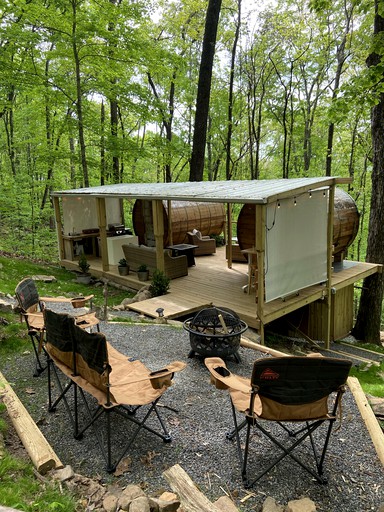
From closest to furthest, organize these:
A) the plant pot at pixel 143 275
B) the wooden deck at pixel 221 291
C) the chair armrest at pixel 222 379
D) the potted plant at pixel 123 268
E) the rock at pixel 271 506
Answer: the rock at pixel 271 506 → the chair armrest at pixel 222 379 → the wooden deck at pixel 221 291 → the plant pot at pixel 143 275 → the potted plant at pixel 123 268

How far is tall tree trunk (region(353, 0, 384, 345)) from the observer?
7891 millimetres

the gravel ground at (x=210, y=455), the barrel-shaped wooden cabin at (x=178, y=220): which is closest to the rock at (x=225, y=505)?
the gravel ground at (x=210, y=455)

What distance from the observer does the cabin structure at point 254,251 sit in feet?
21.8

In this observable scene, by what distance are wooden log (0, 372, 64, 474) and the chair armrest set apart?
1.31 meters

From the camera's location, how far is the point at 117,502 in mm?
2438

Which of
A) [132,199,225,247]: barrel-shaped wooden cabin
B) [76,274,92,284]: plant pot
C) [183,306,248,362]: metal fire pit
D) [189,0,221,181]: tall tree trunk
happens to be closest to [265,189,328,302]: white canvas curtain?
[183,306,248,362]: metal fire pit

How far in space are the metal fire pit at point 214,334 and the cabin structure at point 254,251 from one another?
4.72ft

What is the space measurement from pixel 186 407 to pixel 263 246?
3.25m

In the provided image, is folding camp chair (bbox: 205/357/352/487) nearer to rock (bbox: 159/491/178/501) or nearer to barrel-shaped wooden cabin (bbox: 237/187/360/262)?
rock (bbox: 159/491/178/501)

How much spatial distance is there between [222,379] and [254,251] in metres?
4.80

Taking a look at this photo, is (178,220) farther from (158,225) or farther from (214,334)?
(214,334)

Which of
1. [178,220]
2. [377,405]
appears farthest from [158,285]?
[377,405]

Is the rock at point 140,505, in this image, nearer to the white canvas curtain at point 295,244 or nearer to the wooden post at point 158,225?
the white canvas curtain at point 295,244

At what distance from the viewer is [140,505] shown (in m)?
2.30
